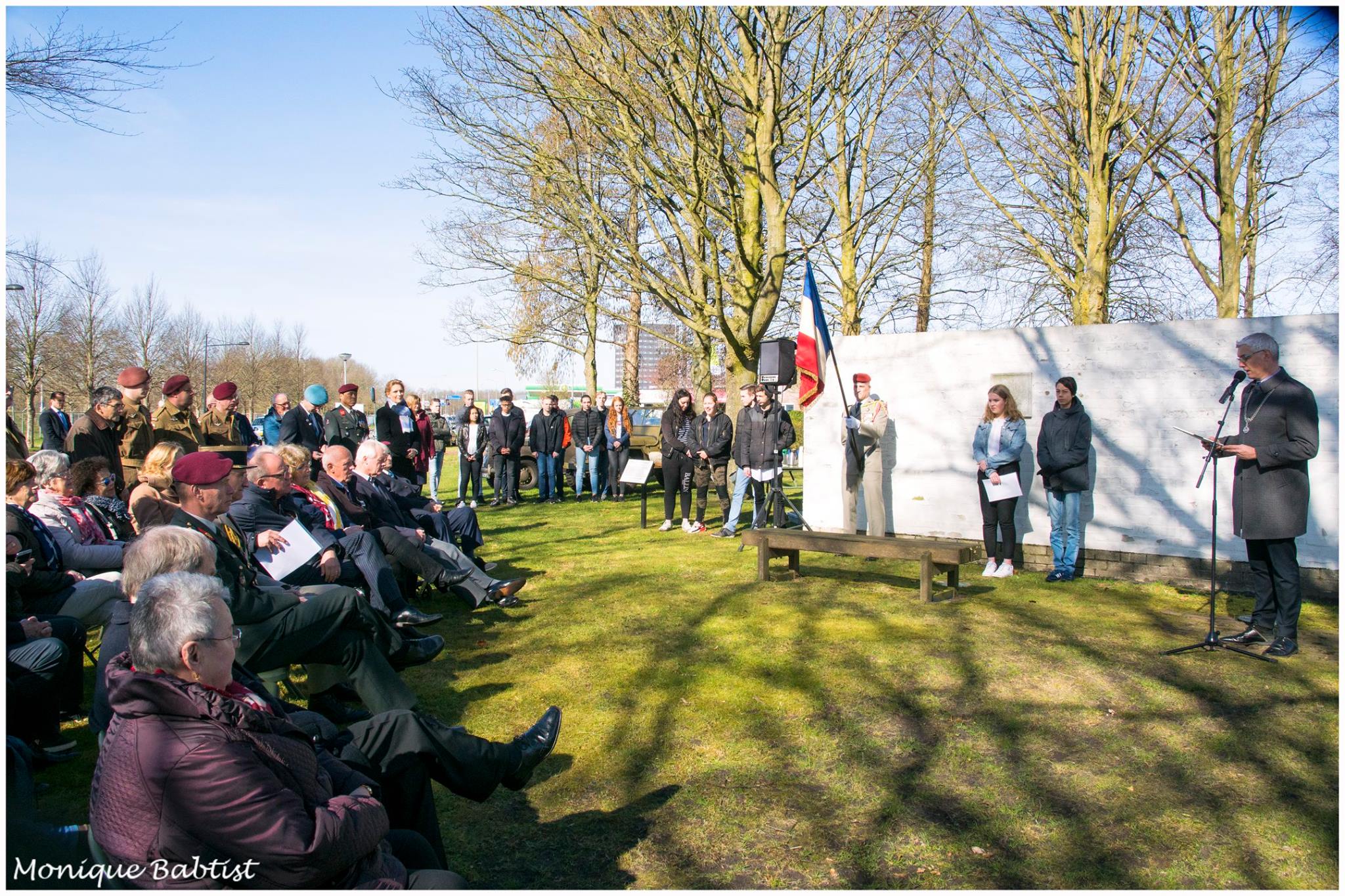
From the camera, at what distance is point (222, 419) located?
1030cm

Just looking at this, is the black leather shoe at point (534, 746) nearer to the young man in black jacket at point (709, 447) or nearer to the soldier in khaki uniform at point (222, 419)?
the soldier in khaki uniform at point (222, 419)

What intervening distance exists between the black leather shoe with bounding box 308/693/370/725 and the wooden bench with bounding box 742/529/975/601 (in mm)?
4338

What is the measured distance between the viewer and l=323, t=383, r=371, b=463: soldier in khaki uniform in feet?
41.0

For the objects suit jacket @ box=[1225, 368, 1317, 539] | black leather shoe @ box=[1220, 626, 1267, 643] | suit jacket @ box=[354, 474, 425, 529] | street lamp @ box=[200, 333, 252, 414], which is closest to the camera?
suit jacket @ box=[1225, 368, 1317, 539]

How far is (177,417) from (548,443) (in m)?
7.36

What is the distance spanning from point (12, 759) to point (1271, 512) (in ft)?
22.6

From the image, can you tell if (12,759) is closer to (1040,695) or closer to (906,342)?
(1040,695)

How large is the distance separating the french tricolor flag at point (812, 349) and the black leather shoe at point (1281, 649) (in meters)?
4.42

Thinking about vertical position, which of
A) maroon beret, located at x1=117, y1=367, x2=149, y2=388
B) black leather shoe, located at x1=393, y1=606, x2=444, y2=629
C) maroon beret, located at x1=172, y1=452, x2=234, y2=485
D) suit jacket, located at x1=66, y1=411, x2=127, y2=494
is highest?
A: maroon beret, located at x1=117, y1=367, x2=149, y2=388

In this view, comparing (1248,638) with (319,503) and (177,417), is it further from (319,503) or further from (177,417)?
(177,417)

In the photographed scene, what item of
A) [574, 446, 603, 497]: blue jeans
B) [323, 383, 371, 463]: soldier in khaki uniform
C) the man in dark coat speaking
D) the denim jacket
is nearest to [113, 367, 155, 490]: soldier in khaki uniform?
[323, 383, 371, 463]: soldier in khaki uniform

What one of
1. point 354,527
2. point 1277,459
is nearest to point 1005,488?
point 1277,459

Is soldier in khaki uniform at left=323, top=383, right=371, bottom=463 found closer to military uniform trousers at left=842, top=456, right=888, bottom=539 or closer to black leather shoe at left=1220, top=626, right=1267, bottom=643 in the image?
military uniform trousers at left=842, top=456, right=888, bottom=539

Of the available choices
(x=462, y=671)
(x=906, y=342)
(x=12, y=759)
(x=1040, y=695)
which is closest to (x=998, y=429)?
(x=906, y=342)
